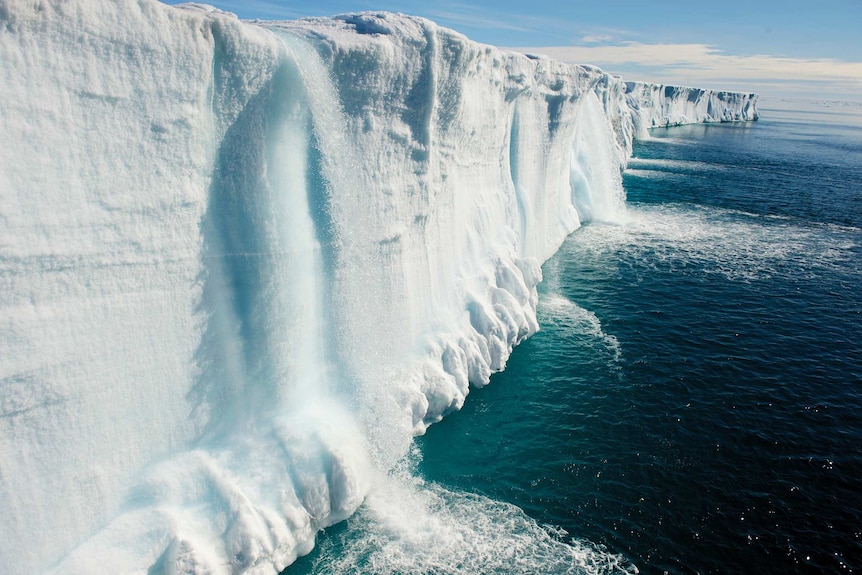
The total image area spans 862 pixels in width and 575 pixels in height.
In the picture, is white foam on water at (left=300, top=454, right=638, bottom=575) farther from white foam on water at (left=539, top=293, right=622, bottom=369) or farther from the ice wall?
the ice wall

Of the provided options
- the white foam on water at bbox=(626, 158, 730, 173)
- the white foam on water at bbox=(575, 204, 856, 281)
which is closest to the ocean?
the white foam on water at bbox=(575, 204, 856, 281)

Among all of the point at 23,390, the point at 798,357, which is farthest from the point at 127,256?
the point at 798,357

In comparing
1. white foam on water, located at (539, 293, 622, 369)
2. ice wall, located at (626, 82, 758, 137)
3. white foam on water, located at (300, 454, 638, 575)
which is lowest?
white foam on water, located at (300, 454, 638, 575)

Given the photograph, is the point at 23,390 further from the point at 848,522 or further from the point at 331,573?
the point at 848,522

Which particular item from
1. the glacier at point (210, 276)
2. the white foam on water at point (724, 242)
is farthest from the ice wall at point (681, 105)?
the glacier at point (210, 276)

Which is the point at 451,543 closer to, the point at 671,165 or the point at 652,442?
the point at 652,442
